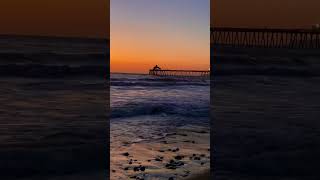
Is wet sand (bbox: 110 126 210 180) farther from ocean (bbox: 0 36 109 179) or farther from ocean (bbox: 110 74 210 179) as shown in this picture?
A: ocean (bbox: 0 36 109 179)

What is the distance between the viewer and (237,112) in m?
12.8

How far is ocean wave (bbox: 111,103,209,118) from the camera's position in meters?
10.3

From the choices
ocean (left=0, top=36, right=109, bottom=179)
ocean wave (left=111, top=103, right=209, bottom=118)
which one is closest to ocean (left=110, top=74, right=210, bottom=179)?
ocean wave (left=111, top=103, right=209, bottom=118)

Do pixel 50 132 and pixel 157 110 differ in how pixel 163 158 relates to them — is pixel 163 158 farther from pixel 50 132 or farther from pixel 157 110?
pixel 157 110

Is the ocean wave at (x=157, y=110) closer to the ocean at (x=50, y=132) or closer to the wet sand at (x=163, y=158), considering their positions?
the ocean at (x=50, y=132)

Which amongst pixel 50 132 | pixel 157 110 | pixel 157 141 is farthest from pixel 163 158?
pixel 157 110

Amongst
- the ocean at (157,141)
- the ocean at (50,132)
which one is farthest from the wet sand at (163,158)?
the ocean at (50,132)

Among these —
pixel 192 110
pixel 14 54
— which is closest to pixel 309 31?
pixel 14 54

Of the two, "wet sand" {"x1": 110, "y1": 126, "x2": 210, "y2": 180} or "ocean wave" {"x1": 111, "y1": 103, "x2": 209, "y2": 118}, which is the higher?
"ocean wave" {"x1": 111, "y1": 103, "x2": 209, "y2": 118}

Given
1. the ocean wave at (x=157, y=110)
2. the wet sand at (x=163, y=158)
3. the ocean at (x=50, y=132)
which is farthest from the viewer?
the ocean wave at (x=157, y=110)

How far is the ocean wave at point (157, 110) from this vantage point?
33.7ft

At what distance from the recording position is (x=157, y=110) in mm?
12797

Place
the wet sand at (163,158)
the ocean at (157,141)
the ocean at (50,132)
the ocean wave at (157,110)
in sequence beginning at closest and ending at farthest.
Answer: the wet sand at (163,158) < the ocean at (157,141) < the ocean at (50,132) < the ocean wave at (157,110)

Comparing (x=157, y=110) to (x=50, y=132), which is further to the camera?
(x=157, y=110)
